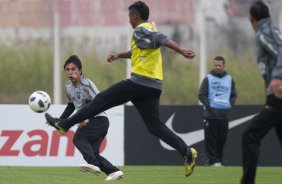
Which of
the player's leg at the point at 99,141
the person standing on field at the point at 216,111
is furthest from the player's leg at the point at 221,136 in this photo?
the player's leg at the point at 99,141

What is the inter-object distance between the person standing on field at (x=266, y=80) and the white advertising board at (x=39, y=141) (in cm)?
944

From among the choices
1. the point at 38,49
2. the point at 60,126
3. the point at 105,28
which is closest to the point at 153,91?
the point at 60,126

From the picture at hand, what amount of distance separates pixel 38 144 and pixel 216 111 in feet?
12.4

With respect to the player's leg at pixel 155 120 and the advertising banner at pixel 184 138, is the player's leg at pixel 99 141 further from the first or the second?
the advertising banner at pixel 184 138

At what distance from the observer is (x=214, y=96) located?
65.6 ft

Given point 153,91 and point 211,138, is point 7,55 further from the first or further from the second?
point 153,91

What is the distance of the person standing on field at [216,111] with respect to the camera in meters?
19.9

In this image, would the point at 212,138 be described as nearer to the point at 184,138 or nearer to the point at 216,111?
the point at 216,111

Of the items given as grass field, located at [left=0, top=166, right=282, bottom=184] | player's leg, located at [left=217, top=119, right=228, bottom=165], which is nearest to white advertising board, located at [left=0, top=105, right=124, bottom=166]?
player's leg, located at [left=217, top=119, right=228, bottom=165]

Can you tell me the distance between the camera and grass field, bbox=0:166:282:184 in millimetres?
13812

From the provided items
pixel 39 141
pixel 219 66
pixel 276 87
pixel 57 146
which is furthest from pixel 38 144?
pixel 276 87

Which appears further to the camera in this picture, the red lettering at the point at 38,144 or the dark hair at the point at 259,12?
the red lettering at the point at 38,144

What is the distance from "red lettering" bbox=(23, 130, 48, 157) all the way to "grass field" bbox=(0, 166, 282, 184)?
3.28 metres

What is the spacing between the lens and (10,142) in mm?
20188
